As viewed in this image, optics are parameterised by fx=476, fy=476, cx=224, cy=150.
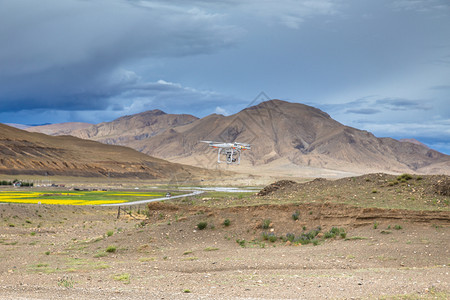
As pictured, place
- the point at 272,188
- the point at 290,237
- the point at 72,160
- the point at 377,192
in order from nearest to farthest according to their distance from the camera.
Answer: the point at 290,237
the point at 377,192
the point at 272,188
the point at 72,160

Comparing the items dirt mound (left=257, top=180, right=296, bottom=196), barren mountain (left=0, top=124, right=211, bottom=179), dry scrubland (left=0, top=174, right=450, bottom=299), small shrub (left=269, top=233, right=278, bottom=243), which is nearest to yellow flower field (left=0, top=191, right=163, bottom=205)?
dry scrubland (left=0, top=174, right=450, bottom=299)

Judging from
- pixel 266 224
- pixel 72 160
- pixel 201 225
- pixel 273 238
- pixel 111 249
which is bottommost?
pixel 111 249

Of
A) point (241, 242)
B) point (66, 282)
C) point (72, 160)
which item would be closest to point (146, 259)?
point (241, 242)

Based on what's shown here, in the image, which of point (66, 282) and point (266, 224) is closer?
point (66, 282)

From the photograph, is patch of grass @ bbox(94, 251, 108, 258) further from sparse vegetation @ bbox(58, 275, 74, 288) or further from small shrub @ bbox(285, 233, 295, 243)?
small shrub @ bbox(285, 233, 295, 243)

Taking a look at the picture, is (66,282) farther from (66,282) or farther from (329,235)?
(329,235)

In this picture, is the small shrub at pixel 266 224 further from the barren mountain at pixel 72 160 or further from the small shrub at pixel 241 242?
the barren mountain at pixel 72 160

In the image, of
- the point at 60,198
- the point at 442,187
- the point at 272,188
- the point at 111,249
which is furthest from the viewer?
the point at 60,198
